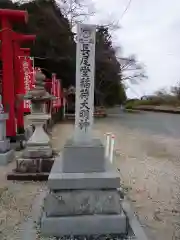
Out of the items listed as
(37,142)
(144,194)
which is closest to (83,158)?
(144,194)

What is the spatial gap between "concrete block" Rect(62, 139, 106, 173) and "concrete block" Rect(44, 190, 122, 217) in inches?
9.6

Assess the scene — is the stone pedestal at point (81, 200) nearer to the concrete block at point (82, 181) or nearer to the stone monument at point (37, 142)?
the concrete block at point (82, 181)

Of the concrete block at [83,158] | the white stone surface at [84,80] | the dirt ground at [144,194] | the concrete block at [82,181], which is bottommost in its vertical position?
the dirt ground at [144,194]

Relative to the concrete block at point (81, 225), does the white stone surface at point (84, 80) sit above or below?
above

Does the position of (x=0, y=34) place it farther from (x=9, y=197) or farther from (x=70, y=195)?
(x=70, y=195)

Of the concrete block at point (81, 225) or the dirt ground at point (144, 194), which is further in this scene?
the dirt ground at point (144, 194)

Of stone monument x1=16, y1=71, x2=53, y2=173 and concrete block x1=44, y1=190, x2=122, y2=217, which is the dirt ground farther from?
concrete block x1=44, y1=190, x2=122, y2=217

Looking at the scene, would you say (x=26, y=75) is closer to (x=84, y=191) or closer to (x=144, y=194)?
(x=144, y=194)

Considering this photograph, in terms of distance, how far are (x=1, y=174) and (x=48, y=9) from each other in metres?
16.8

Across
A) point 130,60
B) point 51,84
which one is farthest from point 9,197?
point 130,60

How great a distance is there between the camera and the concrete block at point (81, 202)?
3234 mm

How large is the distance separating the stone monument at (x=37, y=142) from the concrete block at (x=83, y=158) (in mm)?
2824

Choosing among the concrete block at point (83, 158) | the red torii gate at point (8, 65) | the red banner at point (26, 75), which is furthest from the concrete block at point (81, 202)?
the red banner at point (26, 75)

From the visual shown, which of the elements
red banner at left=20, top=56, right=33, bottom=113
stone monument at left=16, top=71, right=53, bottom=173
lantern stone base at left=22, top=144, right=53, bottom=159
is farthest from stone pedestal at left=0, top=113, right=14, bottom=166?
red banner at left=20, top=56, right=33, bottom=113
